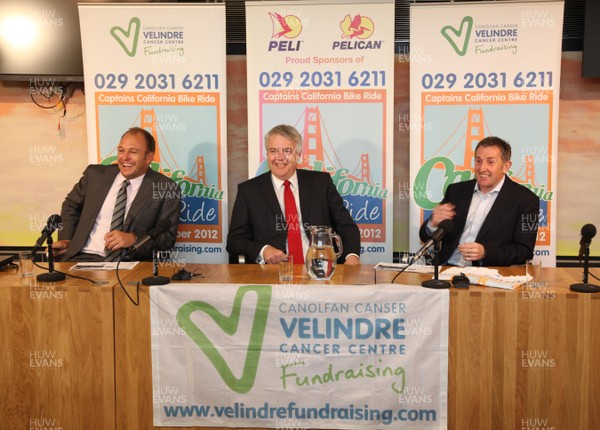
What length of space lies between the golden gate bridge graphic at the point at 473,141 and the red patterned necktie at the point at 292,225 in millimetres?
1165

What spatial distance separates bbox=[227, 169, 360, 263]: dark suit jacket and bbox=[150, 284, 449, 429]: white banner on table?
1207 mm

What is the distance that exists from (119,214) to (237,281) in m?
1.44

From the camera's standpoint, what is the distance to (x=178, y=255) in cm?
496

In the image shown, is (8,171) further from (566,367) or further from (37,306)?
(566,367)

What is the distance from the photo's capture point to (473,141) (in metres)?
4.74

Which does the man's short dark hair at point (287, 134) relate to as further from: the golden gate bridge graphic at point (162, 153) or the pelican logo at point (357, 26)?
the pelican logo at point (357, 26)

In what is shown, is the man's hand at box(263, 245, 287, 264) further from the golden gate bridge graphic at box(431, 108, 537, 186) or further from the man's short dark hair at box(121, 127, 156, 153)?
the golden gate bridge graphic at box(431, 108, 537, 186)

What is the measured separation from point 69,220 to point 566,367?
3.07 m

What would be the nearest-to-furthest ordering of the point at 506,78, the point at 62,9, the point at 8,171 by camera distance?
1. the point at 506,78
2. the point at 62,9
3. the point at 8,171

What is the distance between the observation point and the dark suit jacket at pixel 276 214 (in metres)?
4.23

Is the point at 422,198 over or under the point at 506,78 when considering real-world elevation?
under

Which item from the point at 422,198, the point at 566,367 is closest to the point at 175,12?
the point at 422,198

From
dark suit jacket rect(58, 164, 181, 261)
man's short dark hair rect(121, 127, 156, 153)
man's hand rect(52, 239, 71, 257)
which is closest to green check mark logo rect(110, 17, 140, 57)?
man's short dark hair rect(121, 127, 156, 153)

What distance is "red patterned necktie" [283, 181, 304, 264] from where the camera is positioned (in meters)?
4.21
